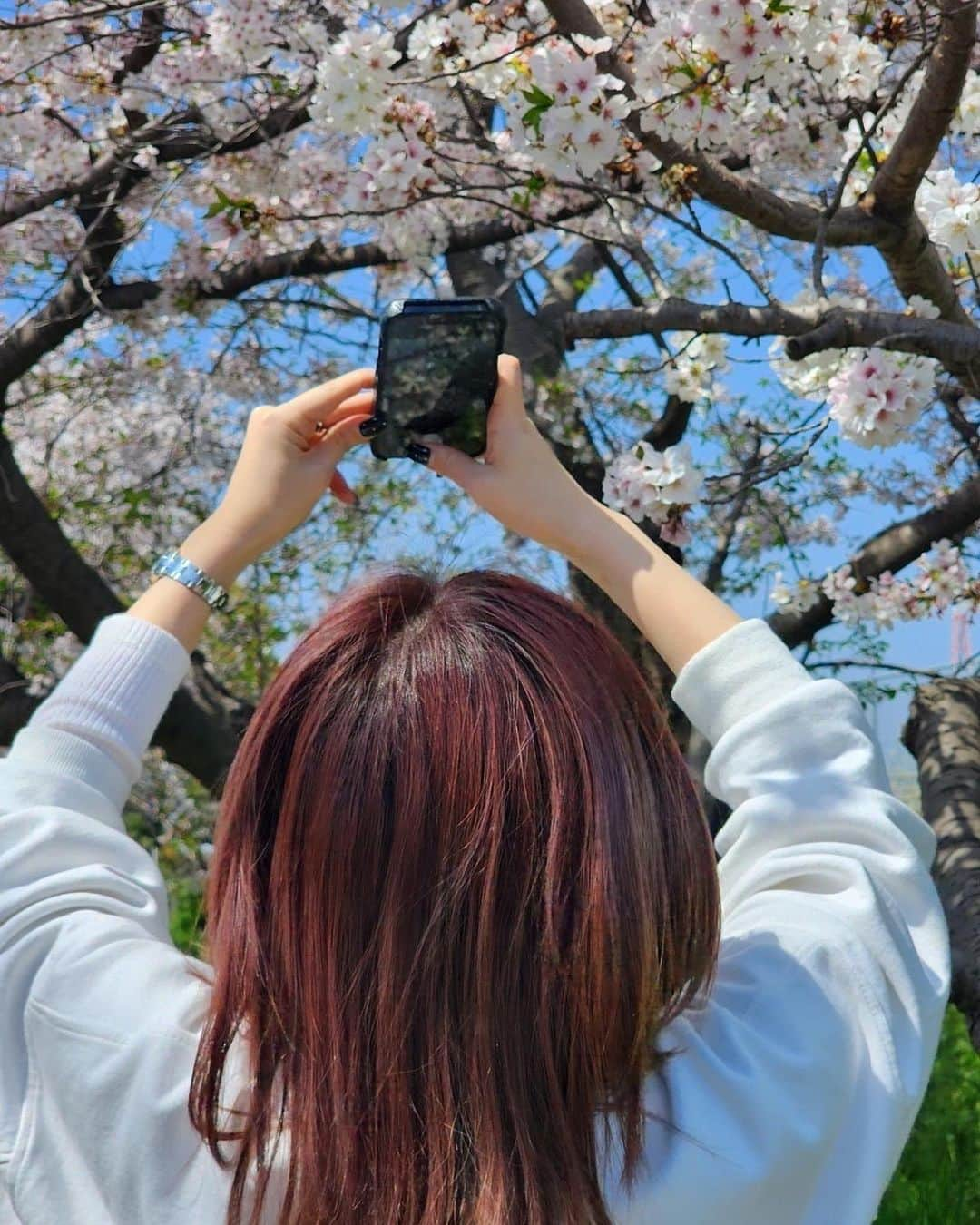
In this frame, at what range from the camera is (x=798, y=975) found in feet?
2.97

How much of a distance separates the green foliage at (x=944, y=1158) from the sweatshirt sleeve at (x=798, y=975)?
1.95 meters

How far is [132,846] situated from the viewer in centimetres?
102

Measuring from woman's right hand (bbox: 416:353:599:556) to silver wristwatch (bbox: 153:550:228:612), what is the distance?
0.22 meters

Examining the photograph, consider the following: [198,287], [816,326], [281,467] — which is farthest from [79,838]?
[198,287]

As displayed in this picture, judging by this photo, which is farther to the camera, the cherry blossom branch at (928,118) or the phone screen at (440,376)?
the cherry blossom branch at (928,118)

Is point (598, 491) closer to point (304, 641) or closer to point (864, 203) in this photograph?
point (864, 203)

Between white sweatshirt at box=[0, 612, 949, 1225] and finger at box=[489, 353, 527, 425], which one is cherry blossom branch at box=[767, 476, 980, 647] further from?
white sweatshirt at box=[0, 612, 949, 1225]

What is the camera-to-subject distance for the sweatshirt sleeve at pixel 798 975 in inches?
33.3

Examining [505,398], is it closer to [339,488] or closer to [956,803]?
[339,488]

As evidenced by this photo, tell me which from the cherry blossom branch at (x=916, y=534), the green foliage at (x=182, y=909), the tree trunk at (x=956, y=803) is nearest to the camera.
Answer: the tree trunk at (x=956, y=803)

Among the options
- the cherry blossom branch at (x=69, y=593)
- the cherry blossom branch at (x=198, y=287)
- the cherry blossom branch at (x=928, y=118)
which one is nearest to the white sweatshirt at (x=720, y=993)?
the cherry blossom branch at (x=928, y=118)

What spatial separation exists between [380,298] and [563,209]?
54.6 inches

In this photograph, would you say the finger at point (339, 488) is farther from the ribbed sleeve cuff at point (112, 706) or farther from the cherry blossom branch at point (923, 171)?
the cherry blossom branch at point (923, 171)

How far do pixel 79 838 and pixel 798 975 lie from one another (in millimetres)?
553
